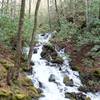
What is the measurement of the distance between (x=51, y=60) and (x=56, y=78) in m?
2.41

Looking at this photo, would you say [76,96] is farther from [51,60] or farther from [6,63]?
[51,60]

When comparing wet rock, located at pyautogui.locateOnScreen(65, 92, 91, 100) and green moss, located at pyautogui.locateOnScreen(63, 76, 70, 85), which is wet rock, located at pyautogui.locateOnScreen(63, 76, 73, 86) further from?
wet rock, located at pyautogui.locateOnScreen(65, 92, 91, 100)

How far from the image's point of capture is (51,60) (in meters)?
18.5

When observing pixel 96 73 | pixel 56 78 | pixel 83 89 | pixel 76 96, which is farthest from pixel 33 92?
pixel 96 73

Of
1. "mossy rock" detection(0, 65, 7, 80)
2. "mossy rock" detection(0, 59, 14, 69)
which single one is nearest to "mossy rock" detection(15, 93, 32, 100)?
"mossy rock" detection(0, 65, 7, 80)

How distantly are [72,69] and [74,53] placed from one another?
2410 mm

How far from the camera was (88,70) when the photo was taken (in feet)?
56.9

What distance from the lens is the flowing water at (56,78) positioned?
14.6 metres

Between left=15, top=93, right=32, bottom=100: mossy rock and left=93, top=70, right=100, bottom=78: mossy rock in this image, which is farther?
left=93, top=70, right=100, bottom=78: mossy rock

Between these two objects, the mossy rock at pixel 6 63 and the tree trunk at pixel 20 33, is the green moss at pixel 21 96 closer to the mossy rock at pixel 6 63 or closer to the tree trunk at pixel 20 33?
the tree trunk at pixel 20 33

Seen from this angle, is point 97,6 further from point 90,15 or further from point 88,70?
point 88,70

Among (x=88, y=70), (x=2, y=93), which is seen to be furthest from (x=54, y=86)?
(x=2, y=93)

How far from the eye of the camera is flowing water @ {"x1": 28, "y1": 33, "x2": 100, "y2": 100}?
14561mm

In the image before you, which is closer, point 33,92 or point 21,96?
point 21,96
